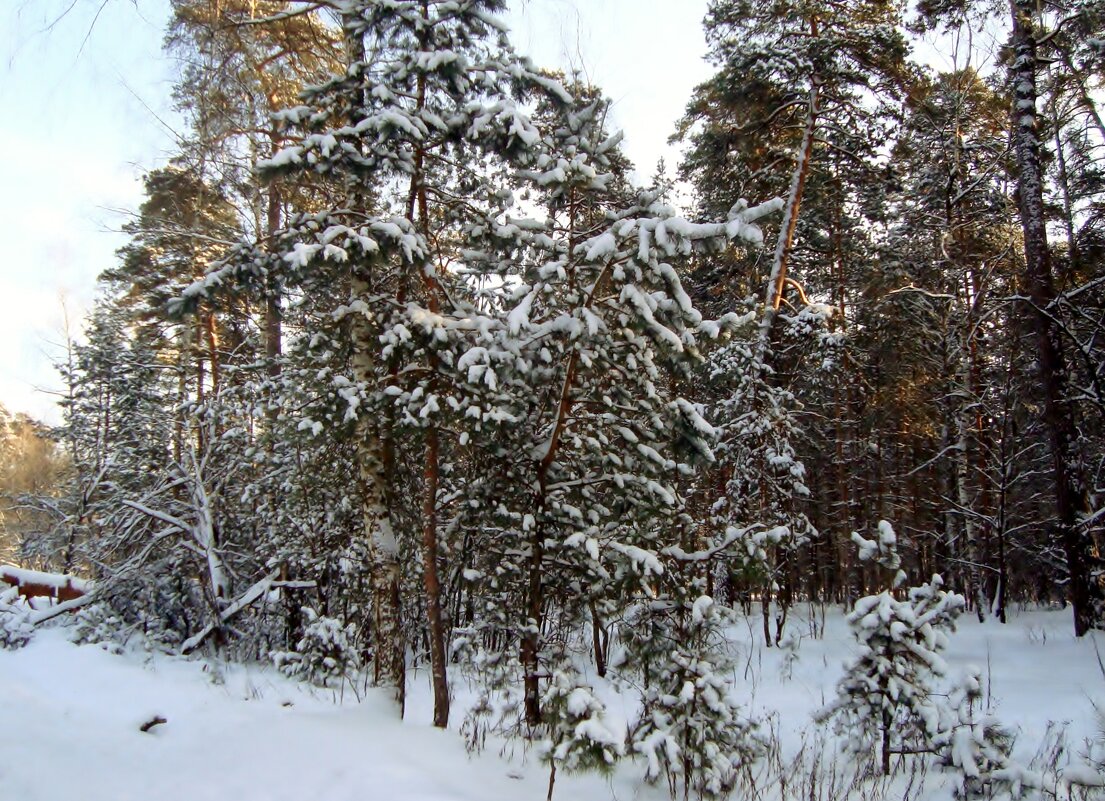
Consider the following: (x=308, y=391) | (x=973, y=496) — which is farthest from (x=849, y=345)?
(x=308, y=391)

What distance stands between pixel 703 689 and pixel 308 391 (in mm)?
5463

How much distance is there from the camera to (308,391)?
7594 mm

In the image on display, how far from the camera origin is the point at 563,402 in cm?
678

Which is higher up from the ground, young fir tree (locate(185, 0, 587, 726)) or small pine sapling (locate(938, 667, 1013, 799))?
young fir tree (locate(185, 0, 587, 726))

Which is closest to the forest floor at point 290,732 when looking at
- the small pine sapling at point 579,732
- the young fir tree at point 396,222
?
the small pine sapling at point 579,732

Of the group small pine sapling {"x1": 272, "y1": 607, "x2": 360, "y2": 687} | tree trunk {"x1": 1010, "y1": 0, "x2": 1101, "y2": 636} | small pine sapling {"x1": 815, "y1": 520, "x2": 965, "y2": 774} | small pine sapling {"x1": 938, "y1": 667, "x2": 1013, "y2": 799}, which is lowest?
small pine sapling {"x1": 272, "y1": 607, "x2": 360, "y2": 687}

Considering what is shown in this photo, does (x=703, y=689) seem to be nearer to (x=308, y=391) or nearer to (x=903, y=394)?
(x=308, y=391)

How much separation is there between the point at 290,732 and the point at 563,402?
3993mm

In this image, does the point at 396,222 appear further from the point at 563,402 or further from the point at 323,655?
the point at 323,655

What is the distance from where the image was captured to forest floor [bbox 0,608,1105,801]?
4355 millimetres

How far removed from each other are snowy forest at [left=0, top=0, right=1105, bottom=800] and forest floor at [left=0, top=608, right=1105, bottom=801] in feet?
0.63

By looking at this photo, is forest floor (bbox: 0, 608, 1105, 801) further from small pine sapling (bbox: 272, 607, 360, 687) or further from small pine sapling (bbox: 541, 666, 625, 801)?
small pine sapling (bbox: 541, 666, 625, 801)

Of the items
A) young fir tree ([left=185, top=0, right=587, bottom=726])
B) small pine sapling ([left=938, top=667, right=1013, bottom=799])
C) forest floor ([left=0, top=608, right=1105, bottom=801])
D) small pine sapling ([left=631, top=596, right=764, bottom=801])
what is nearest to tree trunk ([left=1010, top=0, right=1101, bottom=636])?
forest floor ([left=0, top=608, right=1105, bottom=801])

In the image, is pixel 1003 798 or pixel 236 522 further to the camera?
pixel 236 522
